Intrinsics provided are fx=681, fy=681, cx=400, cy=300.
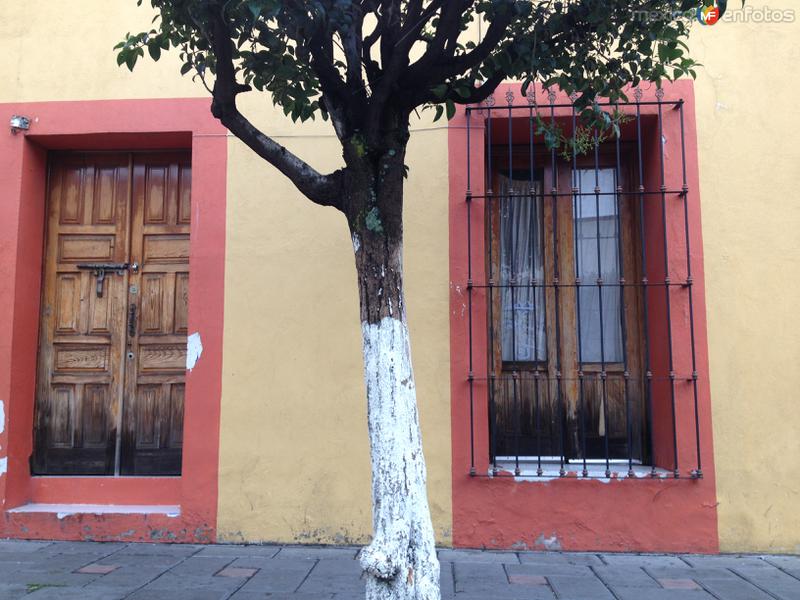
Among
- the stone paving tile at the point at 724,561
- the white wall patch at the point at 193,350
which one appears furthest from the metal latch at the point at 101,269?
the stone paving tile at the point at 724,561

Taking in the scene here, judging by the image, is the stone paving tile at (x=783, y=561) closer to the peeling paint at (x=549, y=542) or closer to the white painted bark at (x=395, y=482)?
the peeling paint at (x=549, y=542)

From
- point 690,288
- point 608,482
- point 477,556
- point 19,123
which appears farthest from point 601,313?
point 19,123

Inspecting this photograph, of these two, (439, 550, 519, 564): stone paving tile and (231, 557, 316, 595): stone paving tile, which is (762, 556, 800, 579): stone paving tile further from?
(231, 557, 316, 595): stone paving tile

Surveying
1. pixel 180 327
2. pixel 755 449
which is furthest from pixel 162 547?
pixel 755 449

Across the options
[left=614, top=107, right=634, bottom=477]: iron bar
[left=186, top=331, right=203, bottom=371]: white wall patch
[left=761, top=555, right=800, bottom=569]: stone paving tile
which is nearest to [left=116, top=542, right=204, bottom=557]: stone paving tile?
[left=186, top=331, right=203, bottom=371]: white wall patch

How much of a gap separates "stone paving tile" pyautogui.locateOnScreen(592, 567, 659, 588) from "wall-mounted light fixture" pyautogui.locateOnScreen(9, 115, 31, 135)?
533 cm

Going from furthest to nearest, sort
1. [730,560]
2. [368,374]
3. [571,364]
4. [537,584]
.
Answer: [571,364] < [730,560] < [537,584] < [368,374]

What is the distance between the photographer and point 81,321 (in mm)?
5570

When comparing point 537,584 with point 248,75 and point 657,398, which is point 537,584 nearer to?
point 657,398

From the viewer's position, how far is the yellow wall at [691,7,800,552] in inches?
188

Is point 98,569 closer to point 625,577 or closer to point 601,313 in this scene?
point 625,577

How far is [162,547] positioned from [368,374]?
2.76 m

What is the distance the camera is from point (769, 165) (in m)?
5.03

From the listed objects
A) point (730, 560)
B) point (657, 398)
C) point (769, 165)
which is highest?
point (769, 165)
